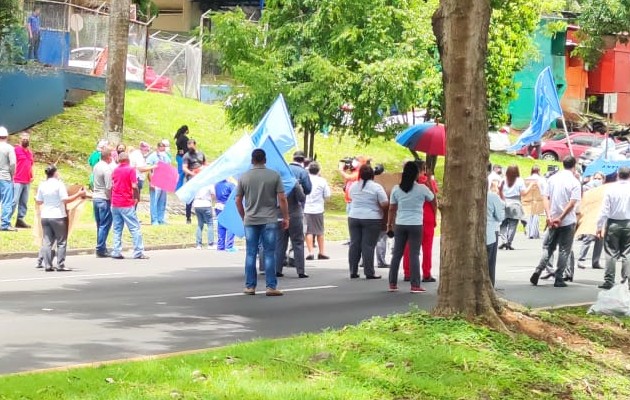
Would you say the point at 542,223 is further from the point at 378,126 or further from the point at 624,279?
the point at 624,279

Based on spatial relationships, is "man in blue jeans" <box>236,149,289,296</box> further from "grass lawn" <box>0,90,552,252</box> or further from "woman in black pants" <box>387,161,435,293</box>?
"grass lawn" <box>0,90,552,252</box>

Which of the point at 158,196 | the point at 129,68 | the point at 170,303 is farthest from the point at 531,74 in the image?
the point at 170,303

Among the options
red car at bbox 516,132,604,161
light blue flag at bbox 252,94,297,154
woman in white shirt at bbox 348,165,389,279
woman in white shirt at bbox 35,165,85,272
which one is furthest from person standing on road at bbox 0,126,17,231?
red car at bbox 516,132,604,161

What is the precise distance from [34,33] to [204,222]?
38.7ft

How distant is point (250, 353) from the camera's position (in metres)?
9.42

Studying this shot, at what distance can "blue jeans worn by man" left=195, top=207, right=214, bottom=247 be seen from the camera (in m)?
21.2

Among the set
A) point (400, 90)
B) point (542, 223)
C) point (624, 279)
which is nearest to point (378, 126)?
point (400, 90)

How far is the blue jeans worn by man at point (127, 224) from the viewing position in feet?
63.4

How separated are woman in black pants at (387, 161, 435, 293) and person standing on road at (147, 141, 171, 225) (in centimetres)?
950

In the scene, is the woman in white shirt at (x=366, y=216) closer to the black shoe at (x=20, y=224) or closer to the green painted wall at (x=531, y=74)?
the black shoe at (x=20, y=224)

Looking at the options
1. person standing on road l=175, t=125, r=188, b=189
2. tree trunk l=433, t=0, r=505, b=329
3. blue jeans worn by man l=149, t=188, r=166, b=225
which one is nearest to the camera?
tree trunk l=433, t=0, r=505, b=329

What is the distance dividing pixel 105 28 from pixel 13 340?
24170 millimetres

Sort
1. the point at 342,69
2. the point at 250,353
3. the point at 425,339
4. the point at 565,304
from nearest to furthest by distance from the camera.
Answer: the point at 250,353
the point at 425,339
the point at 565,304
the point at 342,69

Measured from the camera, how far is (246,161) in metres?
15.9
